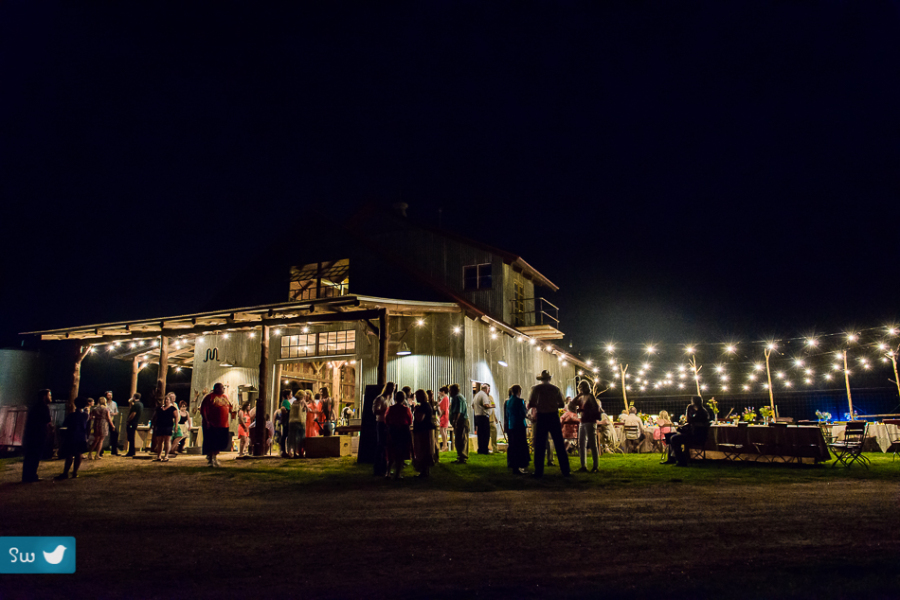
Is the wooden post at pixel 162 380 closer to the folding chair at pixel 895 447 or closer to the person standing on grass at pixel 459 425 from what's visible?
the person standing on grass at pixel 459 425

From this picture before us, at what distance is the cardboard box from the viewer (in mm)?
12742

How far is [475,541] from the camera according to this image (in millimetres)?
4285

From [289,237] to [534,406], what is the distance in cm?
1369

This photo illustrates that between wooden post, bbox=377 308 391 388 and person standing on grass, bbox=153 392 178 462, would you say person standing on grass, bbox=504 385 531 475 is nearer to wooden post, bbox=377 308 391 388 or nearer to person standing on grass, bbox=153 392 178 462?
wooden post, bbox=377 308 391 388

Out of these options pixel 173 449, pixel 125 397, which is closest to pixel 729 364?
pixel 173 449

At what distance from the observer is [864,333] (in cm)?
1736

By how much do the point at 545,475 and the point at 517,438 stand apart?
29.9 inches

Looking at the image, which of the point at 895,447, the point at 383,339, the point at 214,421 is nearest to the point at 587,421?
the point at 383,339

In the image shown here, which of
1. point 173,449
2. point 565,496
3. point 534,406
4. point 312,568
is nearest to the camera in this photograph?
point 312,568

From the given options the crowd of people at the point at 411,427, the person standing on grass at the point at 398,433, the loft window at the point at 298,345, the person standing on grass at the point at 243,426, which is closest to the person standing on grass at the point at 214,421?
the crowd of people at the point at 411,427

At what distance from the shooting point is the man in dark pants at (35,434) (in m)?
8.74

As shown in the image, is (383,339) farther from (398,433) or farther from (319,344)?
(319,344)

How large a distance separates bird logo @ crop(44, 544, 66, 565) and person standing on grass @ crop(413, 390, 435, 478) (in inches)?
212

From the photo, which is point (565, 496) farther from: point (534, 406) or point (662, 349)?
point (662, 349)
